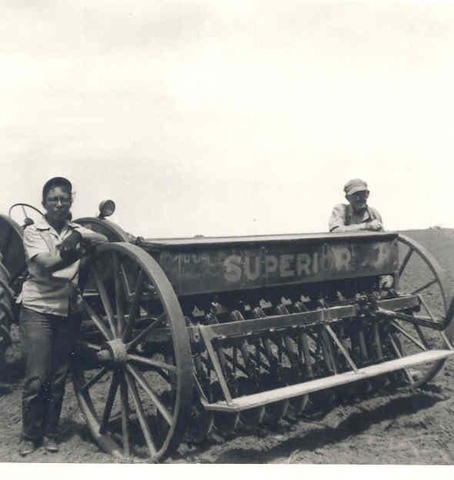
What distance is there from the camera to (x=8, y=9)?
4984mm

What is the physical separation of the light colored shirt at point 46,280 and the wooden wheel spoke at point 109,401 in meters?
0.64

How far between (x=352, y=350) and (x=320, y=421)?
0.89 meters

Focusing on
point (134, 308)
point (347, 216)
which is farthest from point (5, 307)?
point (347, 216)

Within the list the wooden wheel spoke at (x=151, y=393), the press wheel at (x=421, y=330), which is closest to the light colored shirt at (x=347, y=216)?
the press wheel at (x=421, y=330)

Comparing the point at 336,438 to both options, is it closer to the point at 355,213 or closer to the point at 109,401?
the point at 109,401

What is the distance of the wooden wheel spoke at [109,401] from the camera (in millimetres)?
4320

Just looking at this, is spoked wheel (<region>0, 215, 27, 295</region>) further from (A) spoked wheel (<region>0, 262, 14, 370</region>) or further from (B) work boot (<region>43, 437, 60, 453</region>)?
(B) work boot (<region>43, 437, 60, 453</region>)

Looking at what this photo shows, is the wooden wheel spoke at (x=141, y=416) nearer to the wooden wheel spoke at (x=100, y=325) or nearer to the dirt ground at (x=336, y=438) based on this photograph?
the dirt ground at (x=336, y=438)

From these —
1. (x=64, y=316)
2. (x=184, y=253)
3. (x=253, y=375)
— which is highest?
(x=184, y=253)

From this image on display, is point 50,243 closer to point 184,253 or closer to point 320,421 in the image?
point 184,253

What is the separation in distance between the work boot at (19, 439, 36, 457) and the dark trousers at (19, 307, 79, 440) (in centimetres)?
4

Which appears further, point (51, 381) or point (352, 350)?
point (352, 350)

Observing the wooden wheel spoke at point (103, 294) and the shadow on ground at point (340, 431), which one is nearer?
the shadow on ground at point (340, 431)
